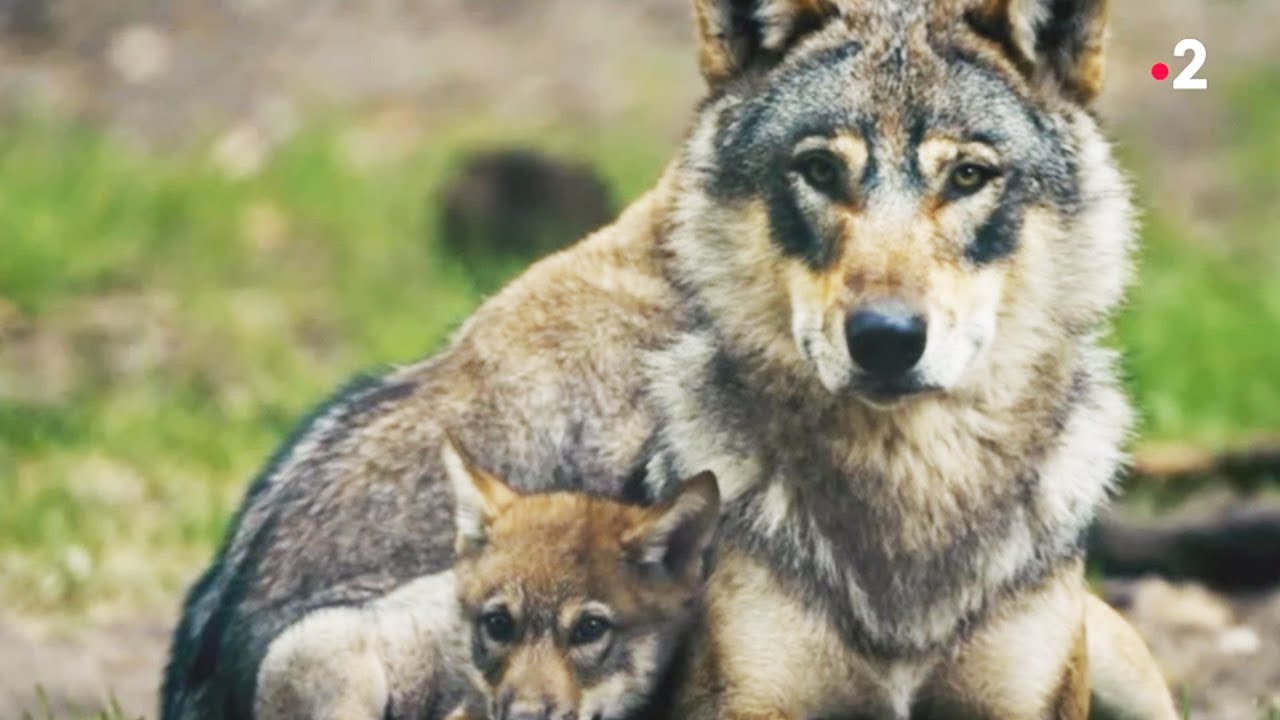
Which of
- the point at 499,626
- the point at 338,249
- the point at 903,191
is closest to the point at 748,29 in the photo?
the point at 903,191

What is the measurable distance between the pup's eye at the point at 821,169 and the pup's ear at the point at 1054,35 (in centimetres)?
47

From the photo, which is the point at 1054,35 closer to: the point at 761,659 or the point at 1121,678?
the point at 761,659

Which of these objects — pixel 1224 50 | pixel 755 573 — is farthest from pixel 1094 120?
pixel 1224 50

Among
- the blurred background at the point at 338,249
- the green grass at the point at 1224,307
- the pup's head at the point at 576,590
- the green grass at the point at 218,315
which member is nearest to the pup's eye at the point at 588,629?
the pup's head at the point at 576,590

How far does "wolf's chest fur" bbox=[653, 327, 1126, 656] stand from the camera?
223 inches

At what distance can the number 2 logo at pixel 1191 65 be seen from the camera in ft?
48.2

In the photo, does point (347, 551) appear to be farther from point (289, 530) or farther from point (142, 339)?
point (142, 339)

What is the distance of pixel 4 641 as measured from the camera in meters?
7.88

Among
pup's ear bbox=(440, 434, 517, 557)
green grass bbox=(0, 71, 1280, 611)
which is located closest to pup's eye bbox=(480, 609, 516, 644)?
pup's ear bbox=(440, 434, 517, 557)

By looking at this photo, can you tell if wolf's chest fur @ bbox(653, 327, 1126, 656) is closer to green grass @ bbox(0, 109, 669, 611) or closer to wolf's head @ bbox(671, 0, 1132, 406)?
wolf's head @ bbox(671, 0, 1132, 406)

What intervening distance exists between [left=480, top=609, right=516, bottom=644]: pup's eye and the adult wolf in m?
0.44

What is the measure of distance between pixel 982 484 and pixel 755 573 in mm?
540

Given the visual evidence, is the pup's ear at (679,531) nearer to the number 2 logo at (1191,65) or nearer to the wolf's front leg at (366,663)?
the wolf's front leg at (366,663)

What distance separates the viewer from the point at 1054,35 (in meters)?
5.63
